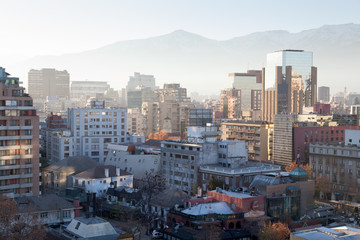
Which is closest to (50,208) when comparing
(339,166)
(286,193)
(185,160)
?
(185,160)

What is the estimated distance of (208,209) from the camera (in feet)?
248

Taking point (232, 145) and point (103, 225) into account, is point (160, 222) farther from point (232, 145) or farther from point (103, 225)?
point (232, 145)

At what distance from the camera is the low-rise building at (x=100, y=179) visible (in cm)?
9781

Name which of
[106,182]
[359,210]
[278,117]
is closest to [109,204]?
[106,182]

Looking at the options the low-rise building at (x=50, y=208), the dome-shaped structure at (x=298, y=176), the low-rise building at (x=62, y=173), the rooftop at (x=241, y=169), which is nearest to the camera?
the low-rise building at (x=50, y=208)

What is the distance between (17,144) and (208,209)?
3386 centimetres

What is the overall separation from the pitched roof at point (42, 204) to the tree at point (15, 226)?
A: 26.8 ft

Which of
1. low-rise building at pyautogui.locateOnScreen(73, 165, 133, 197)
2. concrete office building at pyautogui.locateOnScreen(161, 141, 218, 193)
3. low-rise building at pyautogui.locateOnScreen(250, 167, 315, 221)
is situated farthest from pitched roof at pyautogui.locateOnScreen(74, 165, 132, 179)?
low-rise building at pyautogui.locateOnScreen(250, 167, 315, 221)

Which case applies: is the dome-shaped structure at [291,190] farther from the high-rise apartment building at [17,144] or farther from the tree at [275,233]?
the high-rise apartment building at [17,144]

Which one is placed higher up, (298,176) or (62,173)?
(298,176)

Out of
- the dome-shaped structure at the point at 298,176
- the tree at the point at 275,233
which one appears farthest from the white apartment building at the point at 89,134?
the tree at the point at 275,233

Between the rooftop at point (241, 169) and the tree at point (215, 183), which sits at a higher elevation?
the rooftop at point (241, 169)

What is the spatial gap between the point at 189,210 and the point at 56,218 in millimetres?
19011

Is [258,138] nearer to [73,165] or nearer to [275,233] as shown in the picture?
[73,165]
